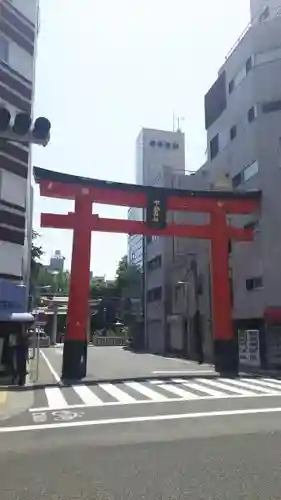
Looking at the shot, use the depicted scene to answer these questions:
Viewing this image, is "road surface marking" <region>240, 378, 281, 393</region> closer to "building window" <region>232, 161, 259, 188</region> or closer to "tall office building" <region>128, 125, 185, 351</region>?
"building window" <region>232, 161, 259, 188</region>

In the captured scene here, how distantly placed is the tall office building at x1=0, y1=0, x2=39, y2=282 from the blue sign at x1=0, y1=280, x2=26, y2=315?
282 centimetres

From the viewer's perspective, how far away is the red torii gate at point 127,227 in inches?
847

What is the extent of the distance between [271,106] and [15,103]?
14.2 m

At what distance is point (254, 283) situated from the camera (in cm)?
2928

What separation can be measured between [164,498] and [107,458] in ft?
6.67

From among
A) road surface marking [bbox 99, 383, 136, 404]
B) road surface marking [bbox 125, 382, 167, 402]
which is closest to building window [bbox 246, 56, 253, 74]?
road surface marking [bbox 125, 382, 167, 402]

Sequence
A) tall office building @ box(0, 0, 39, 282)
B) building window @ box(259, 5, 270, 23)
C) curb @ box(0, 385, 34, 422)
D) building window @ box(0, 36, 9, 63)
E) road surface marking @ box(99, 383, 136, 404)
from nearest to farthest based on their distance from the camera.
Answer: curb @ box(0, 385, 34, 422) → road surface marking @ box(99, 383, 136, 404) → tall office building @ box(0, 0, 39, 282) → building window @ box(0, 36, 9, 63) → building window @ box(259, 5, 270, 23)

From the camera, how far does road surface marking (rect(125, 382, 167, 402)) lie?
14.6 m

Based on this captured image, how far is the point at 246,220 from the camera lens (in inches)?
1197

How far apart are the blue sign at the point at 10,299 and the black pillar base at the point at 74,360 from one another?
9.41 feet

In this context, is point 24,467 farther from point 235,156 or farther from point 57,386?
point 235,156

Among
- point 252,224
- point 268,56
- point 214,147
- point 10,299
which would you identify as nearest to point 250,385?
point 10,299

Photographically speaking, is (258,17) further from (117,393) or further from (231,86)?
(117,393)

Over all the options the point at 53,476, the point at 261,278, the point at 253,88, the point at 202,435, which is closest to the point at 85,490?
the point at 53,476
